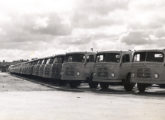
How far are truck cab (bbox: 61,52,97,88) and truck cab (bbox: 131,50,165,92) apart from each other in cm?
479

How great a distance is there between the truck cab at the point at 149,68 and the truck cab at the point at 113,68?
47.3 inches

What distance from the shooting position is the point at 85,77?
25.2 m

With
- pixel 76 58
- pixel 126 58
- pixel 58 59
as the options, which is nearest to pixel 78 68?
pixel 76 58

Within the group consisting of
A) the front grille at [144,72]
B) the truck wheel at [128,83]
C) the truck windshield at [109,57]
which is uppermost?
the truck windshield at [109,57]

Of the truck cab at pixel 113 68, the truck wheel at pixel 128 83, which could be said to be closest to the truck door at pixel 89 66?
the truck cab at pixel 113 68

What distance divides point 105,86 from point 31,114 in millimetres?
14374

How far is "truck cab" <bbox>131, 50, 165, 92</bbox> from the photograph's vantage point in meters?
19.8

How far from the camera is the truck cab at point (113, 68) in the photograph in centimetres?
2228

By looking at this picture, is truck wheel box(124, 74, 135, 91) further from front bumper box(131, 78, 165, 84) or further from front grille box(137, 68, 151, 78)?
front grille box(137, 68, 151, 78)

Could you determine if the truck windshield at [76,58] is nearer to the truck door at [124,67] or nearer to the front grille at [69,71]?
the front grille at [69,71]

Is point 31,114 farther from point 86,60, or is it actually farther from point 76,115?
point 86,60


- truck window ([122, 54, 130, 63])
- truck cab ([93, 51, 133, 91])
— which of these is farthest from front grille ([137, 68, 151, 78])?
truck window ([122, 54, 130, 63])

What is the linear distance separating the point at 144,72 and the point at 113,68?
8.89 ft

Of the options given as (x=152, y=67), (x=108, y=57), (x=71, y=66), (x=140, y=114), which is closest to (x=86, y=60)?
(x=71, y=66)
